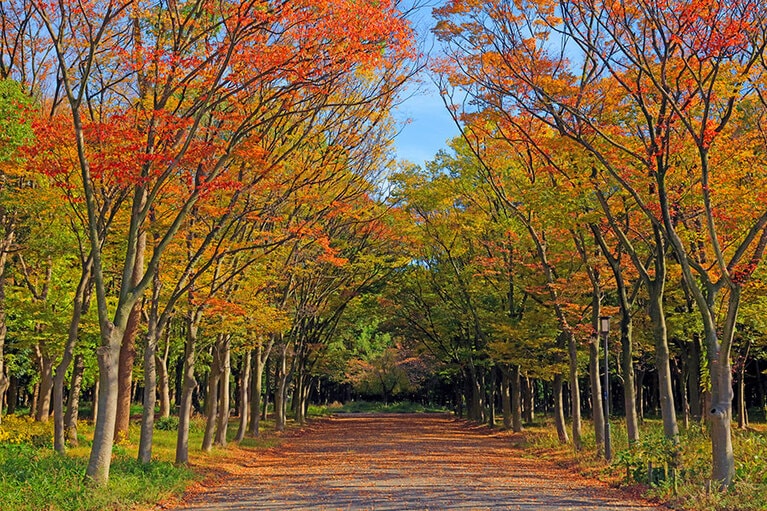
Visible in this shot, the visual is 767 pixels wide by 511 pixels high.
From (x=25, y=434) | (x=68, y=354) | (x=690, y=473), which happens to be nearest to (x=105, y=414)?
(x=68, y=354)

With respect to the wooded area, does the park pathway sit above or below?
below

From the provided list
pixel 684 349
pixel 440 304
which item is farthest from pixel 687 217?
pixel 440 304

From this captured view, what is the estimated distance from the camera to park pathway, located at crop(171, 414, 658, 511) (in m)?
10.8

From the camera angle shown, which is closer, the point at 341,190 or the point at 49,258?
the point at 49,258

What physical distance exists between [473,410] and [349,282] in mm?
15254

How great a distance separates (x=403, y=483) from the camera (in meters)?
13.5

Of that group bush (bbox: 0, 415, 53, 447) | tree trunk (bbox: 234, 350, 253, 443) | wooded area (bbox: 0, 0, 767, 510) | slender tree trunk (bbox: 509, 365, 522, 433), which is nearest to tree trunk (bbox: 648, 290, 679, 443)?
wooded area (bbox: 0, 0, 767, 510)

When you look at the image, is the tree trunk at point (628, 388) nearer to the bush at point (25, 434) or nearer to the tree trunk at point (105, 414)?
the tree trunk at point (105, 414)

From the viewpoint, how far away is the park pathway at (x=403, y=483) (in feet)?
35.3

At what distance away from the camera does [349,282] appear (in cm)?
3244

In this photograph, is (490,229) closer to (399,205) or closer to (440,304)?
(399,205)

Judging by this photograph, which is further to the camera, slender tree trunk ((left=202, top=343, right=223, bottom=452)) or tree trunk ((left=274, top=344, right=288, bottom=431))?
tree trunk ((left=274, top=344, right=288, bottom=431))

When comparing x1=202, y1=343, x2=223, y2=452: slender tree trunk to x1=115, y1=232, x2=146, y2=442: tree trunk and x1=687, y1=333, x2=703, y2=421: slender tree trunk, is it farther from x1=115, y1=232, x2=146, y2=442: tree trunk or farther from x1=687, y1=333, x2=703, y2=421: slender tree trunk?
x1=687, y1=333, x2=703, y2=421: slender tree trunk

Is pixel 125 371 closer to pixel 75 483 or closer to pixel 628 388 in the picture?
pixel 75 483
